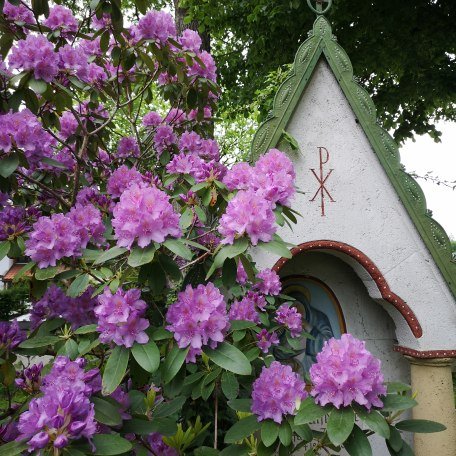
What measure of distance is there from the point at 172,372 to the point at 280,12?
4.97 m

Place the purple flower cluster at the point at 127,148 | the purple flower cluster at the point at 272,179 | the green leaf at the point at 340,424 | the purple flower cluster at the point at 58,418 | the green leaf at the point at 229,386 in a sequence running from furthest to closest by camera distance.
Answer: the purple flower cluster at the point at 127,148 → the green leaf at the point at 229,386 → the purple flower cluster at the point at 272,179 → the green leaf at the point at 340,424 → the purple flower cluster at the point at 58,418

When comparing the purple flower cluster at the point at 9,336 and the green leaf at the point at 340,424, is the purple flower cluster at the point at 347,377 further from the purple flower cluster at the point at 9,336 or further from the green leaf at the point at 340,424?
the purple flower cluster at the point at 9,336

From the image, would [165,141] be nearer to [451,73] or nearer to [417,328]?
[417,328]

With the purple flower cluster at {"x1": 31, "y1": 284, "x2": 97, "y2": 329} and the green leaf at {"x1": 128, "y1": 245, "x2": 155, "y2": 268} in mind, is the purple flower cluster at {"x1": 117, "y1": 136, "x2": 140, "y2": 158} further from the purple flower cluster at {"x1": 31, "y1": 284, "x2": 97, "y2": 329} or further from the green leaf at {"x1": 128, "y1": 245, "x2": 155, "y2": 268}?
the green leaf at {"x1": 128, "y1": 245, "x2": 155, "y2": 268}

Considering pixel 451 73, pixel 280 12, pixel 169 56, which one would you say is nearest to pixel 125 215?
pixel 169 56

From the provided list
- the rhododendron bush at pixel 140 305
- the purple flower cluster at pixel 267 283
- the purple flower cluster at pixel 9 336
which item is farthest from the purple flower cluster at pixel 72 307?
the purple flower cluster at pixel 267 283

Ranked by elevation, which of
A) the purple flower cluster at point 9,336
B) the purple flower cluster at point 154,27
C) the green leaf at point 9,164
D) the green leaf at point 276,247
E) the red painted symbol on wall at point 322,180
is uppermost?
the purple flower cluster at point 154,27

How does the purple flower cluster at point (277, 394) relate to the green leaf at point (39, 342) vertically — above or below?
below

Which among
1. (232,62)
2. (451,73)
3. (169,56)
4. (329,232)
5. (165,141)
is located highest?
(232,62)

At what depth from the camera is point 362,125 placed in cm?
272

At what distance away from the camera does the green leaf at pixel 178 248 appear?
1199mm

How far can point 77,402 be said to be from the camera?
1.08m

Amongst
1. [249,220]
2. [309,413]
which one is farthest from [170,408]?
[249,220]

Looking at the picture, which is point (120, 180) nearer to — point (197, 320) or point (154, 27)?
point (154, 27)
